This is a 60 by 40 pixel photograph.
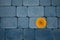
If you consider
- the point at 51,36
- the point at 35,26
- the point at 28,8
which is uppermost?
the point at 28,8

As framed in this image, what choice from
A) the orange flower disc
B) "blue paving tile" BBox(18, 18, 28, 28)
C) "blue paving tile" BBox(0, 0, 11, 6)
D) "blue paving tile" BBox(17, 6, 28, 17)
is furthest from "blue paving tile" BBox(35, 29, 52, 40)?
"blue paving tile" BBox(0, 0, 11, 6)

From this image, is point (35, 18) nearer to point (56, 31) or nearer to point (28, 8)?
point (28, 8)

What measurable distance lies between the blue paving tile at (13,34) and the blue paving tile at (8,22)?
0.08m

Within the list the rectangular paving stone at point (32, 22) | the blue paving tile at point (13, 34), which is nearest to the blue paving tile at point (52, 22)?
the rectangular paving stone at point (32, 22)

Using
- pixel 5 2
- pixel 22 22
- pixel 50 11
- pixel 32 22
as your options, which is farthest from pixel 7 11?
pixel 50 11

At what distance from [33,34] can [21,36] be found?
7.5 inches

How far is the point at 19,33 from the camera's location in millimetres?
2314

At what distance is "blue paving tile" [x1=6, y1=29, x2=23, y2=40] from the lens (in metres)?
2.31

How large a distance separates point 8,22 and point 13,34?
0.21 m

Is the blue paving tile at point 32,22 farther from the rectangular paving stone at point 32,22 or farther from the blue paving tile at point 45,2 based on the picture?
the blue paving tile at point 45,2

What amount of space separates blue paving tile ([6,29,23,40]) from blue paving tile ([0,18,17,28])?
0.08 metres

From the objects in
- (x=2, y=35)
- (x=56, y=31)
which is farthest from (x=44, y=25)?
(x=2, y=35)

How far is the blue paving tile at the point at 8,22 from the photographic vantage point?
232cm

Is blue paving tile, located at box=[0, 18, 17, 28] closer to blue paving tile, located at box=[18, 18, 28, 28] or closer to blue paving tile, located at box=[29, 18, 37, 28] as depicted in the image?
blue paving tile, located at box=[18, 18, 28, 28]
